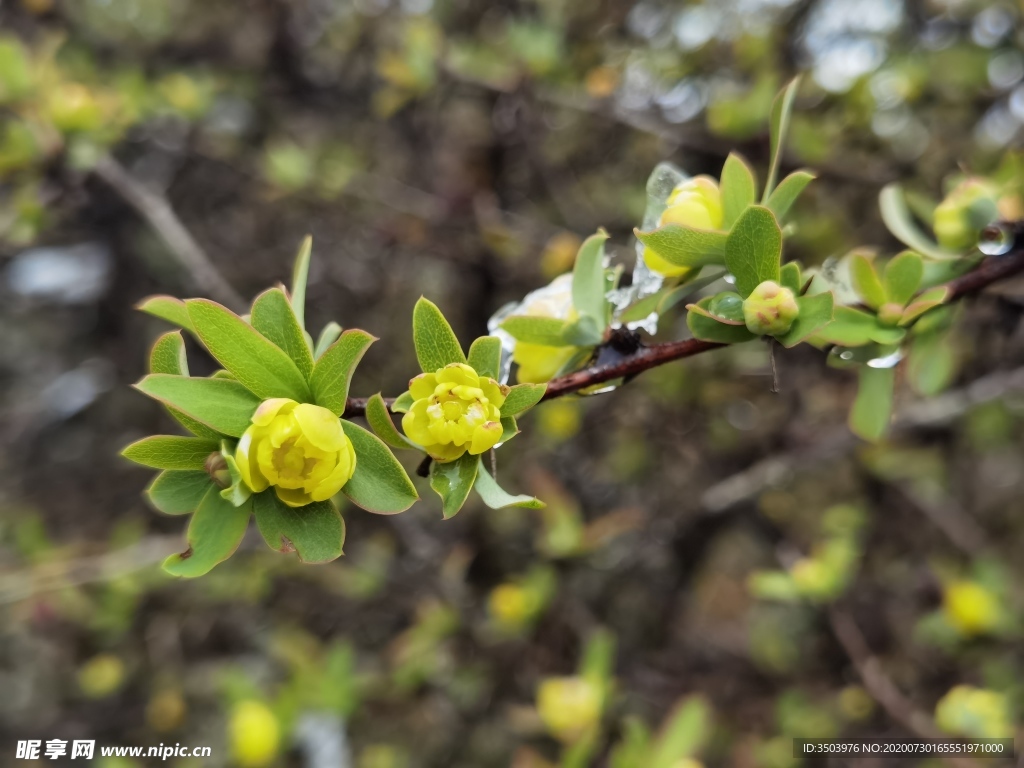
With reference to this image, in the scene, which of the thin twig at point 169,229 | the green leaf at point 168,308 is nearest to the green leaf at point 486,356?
the green leaf at point 168,308

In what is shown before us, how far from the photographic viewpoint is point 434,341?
521mm

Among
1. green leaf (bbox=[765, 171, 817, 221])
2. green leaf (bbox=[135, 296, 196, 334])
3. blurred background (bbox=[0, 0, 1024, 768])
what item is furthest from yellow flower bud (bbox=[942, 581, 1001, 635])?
green leaf (bbox=[135, 296, 196, 334])

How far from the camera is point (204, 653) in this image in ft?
Answer: 8.50

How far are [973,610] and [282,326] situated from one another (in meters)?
1.63

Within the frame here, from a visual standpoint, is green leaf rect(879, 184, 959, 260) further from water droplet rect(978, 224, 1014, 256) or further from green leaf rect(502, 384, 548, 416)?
green leaf rect(502, 384, 548, 416)

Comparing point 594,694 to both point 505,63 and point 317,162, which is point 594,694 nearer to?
point 505,63

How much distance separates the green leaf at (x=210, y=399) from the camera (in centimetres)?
46

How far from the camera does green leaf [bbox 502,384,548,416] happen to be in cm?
51

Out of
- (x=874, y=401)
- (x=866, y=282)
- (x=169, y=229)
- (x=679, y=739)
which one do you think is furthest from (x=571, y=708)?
(x=169, y=229)

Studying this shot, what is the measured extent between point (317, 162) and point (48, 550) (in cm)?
135

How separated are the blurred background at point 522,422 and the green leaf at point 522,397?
88cm

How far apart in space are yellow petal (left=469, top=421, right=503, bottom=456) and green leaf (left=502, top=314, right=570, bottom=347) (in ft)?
0.32

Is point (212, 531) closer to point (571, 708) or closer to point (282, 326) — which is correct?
point (282, 326)

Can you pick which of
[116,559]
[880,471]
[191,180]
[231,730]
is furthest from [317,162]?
[880,471]
